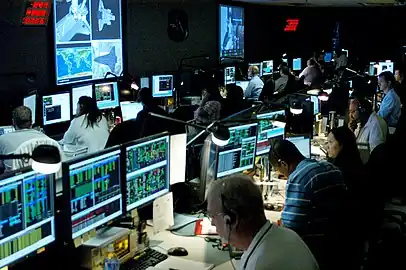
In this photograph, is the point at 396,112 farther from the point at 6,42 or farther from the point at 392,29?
the point at 392,29

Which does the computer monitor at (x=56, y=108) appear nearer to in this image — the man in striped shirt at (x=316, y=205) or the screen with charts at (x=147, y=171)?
the screen with charts at (x=147, y=171)

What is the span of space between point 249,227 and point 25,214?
93 centimetres

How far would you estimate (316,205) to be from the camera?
3.51 meters

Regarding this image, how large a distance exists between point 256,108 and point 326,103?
2697 millimetres

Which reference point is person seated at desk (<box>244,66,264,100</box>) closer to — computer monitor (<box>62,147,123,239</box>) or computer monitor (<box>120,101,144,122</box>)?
computer monitor (<box>120,101,144,122</box>)

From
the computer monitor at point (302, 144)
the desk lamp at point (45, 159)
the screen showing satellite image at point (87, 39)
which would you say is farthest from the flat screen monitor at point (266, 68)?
the desk lamp at point (45, 159)

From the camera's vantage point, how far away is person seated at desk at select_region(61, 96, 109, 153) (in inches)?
230

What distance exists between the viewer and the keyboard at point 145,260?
120 inches

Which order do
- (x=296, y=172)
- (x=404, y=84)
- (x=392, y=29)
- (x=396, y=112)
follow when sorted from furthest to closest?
Result: (x=392, y=29) → (x=404, y=84) → (x=396, y=112) → (x=296, y=172)

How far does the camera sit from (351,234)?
12.9 ft

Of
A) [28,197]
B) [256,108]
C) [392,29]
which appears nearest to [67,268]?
[28,197]

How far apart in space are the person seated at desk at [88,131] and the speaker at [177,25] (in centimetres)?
427

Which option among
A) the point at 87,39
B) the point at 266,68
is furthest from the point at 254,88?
the point at 87,39

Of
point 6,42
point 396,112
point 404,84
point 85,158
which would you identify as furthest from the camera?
point 404,84
